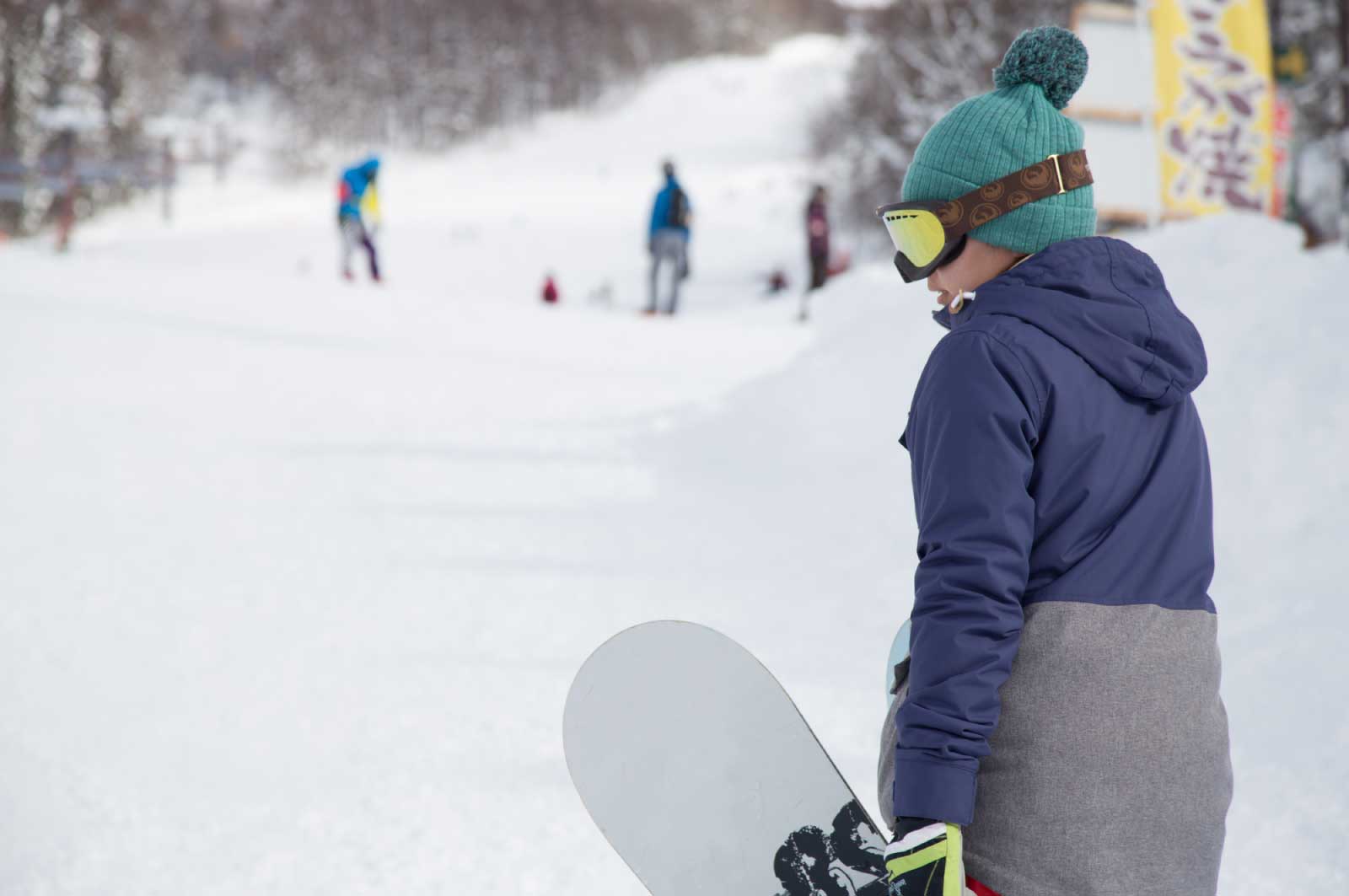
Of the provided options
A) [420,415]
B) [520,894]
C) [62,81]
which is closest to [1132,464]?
[520,894]

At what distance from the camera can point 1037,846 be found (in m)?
1.34

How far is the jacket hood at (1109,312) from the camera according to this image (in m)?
1.31

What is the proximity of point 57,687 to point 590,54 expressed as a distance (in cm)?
7993

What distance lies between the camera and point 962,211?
4.70 feet

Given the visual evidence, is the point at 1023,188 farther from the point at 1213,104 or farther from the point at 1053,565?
the point at 1213,104

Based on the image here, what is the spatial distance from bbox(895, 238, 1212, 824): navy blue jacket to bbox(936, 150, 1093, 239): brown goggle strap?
8cm

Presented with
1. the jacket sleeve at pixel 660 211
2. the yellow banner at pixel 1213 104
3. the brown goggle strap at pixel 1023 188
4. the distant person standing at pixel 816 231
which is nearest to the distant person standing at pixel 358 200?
the jacket sleeve at pixel 660 211

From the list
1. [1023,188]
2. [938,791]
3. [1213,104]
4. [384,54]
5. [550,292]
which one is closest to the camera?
[938,791]

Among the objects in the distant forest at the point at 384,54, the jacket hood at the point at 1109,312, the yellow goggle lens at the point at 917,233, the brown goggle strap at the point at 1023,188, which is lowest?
the jacket hood at the point at 1109,312

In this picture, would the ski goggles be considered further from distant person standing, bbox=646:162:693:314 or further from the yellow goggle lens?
distant person standing, bbox=646:162:693:314

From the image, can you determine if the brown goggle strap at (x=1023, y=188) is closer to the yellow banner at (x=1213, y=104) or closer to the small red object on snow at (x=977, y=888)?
the small red object on snow at (x=977, y=888)

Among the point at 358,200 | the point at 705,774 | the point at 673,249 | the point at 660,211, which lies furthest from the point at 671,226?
the point at 705,774

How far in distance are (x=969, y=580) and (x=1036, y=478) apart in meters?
0.15

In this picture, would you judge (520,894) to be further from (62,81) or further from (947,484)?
(62,81)
